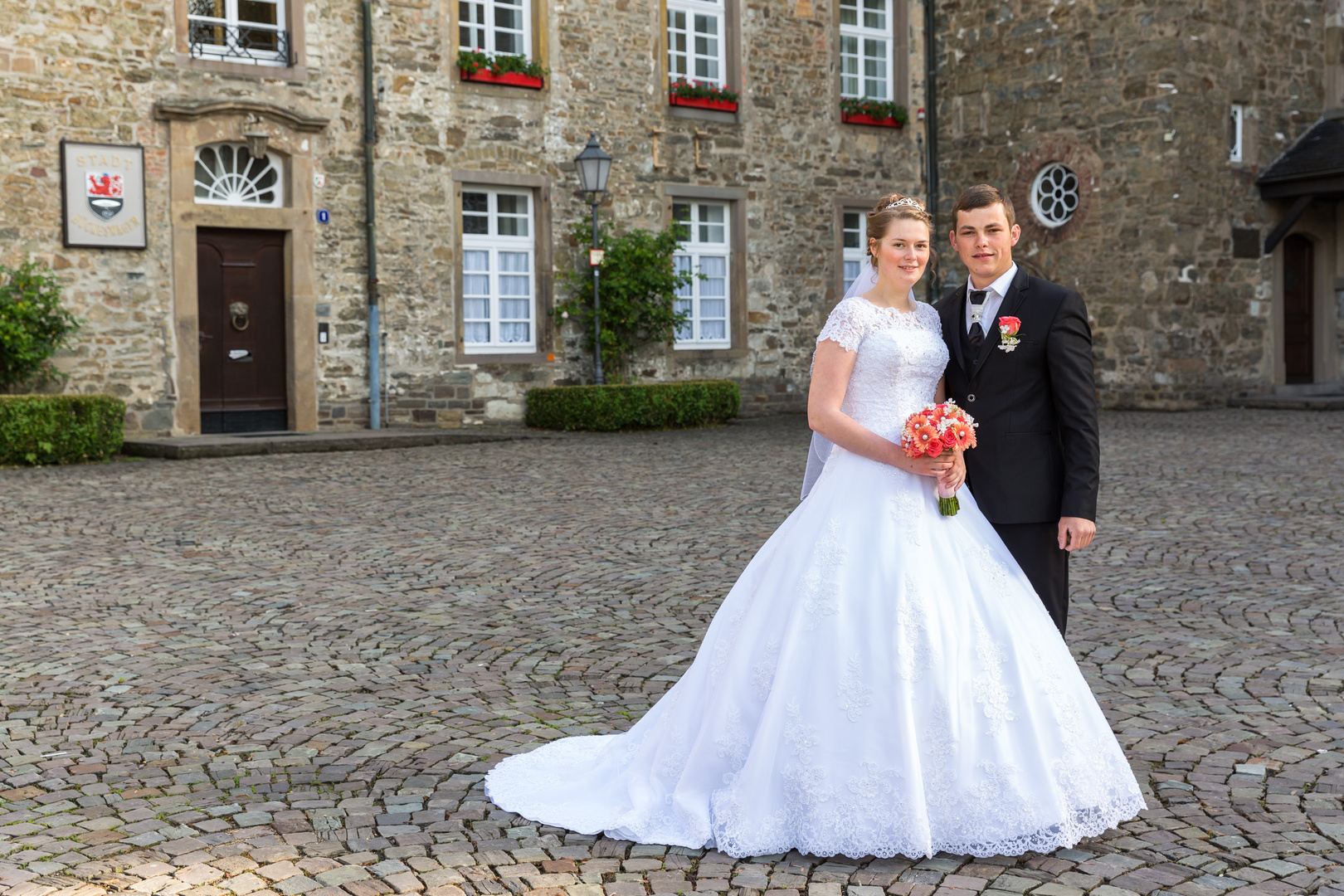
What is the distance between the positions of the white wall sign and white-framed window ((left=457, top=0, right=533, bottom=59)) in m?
4.23

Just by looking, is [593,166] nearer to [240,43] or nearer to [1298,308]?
[240,43]

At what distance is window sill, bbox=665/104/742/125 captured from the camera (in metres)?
17.5

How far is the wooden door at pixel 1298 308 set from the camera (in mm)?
19172

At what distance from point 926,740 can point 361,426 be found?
1296 centimetres

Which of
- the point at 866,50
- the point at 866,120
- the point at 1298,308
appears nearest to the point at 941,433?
the point at 866,120

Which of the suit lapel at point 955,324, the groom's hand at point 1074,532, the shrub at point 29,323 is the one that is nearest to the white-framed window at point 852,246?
the shrub at point 29,323

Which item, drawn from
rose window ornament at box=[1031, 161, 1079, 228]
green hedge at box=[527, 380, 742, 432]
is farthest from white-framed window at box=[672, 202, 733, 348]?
rose window ornament at box=[1031, 161, 1079, 228]

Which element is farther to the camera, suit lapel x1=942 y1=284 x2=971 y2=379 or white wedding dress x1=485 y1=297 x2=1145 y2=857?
suit lapel x1=942 y1=284 x2=971 y2=379

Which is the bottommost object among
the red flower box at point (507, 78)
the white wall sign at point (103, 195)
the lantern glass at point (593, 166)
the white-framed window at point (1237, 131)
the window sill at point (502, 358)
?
the window sill at point (502, 358)

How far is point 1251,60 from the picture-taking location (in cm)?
1820

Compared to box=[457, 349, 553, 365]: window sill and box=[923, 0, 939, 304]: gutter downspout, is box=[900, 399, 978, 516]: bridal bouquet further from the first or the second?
box=[923, 0, 939, 304]: gutter downspout

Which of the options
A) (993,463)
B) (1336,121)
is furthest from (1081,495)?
(1336,121)

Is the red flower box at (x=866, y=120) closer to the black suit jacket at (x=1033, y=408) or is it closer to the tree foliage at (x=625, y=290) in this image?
the tree foliage at (x=625, y=290)

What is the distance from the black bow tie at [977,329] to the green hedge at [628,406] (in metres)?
12.1
